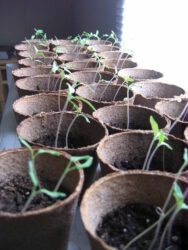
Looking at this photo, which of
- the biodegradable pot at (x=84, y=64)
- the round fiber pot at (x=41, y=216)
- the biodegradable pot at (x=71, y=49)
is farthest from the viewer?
the biodegradable pot at (x=71, y=49)

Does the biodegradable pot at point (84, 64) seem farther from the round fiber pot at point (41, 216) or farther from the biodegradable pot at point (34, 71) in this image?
the round fiber pot at point (41, 216)

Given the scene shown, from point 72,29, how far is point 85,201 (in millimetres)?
3141

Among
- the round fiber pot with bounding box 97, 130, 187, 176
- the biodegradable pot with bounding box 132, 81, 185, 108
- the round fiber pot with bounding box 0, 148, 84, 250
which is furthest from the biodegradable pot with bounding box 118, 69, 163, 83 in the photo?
the round fiber pot with bounding box 0, 148, 84, 250

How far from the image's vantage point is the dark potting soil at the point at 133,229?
0.53 meters

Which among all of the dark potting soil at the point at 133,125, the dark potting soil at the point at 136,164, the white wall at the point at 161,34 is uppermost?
the white wall at the point at 161,34

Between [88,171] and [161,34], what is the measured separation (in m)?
1.09

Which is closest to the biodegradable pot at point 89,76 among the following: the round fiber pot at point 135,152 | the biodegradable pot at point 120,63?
the biodegradable pot at point 120,63

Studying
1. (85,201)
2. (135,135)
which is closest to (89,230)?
(85,201)

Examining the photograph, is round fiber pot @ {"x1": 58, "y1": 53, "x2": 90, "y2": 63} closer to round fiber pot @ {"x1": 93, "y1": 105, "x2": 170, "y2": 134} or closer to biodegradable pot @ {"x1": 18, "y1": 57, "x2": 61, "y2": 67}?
biodegradable pot @ {"x1": 18, "y1": 57, "x2": 61, "y2": 67}

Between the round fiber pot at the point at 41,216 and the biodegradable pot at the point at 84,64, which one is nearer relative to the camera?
the round fiber pot at the point at 41,216

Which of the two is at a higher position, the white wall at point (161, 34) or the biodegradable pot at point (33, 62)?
the white wall at point (161, 34)

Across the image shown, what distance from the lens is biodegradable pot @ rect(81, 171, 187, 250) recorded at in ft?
1.75

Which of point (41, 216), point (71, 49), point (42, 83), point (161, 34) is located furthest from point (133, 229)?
point (71, 49)

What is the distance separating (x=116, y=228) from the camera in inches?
22.1
